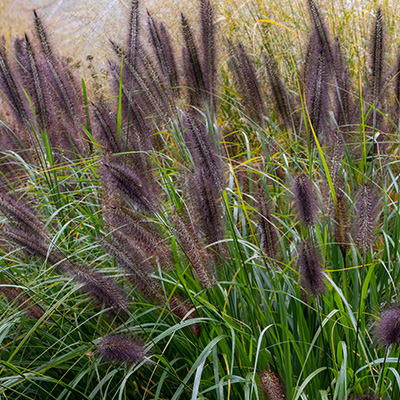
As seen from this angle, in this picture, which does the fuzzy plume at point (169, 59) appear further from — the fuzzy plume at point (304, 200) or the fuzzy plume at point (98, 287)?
the fuzzy plume at point (98, 287)

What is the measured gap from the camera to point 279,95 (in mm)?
2037

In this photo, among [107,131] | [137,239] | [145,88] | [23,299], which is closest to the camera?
[137,239]

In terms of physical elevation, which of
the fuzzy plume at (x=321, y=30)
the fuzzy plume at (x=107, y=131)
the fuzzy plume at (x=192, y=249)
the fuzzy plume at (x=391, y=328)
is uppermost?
the fuzzy plume at (x=321, y=30)

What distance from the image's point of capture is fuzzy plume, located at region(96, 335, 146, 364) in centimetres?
111

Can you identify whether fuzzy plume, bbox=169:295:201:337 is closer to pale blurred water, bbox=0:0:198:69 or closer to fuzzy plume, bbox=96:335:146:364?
fuzzy plume, bbox=96:335:146:364

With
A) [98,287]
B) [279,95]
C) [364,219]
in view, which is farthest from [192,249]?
[279,95]

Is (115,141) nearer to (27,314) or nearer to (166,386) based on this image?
(27,314)

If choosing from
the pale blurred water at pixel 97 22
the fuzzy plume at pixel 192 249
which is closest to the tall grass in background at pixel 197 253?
the fuzzy plume at pixel 192 249

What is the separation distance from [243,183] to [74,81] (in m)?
0.98

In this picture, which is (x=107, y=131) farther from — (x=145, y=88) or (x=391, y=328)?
(x=391, y=328)

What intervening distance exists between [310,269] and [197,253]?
29 centimetres

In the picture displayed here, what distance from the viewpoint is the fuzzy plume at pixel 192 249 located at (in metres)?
1.32

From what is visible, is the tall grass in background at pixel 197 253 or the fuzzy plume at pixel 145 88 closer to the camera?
the tall grass in background at pixel 197 253

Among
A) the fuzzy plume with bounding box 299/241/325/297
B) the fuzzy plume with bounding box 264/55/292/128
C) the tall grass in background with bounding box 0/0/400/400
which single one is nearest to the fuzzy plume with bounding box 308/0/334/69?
the tall grass in background with bounding box 0/0/400/400
